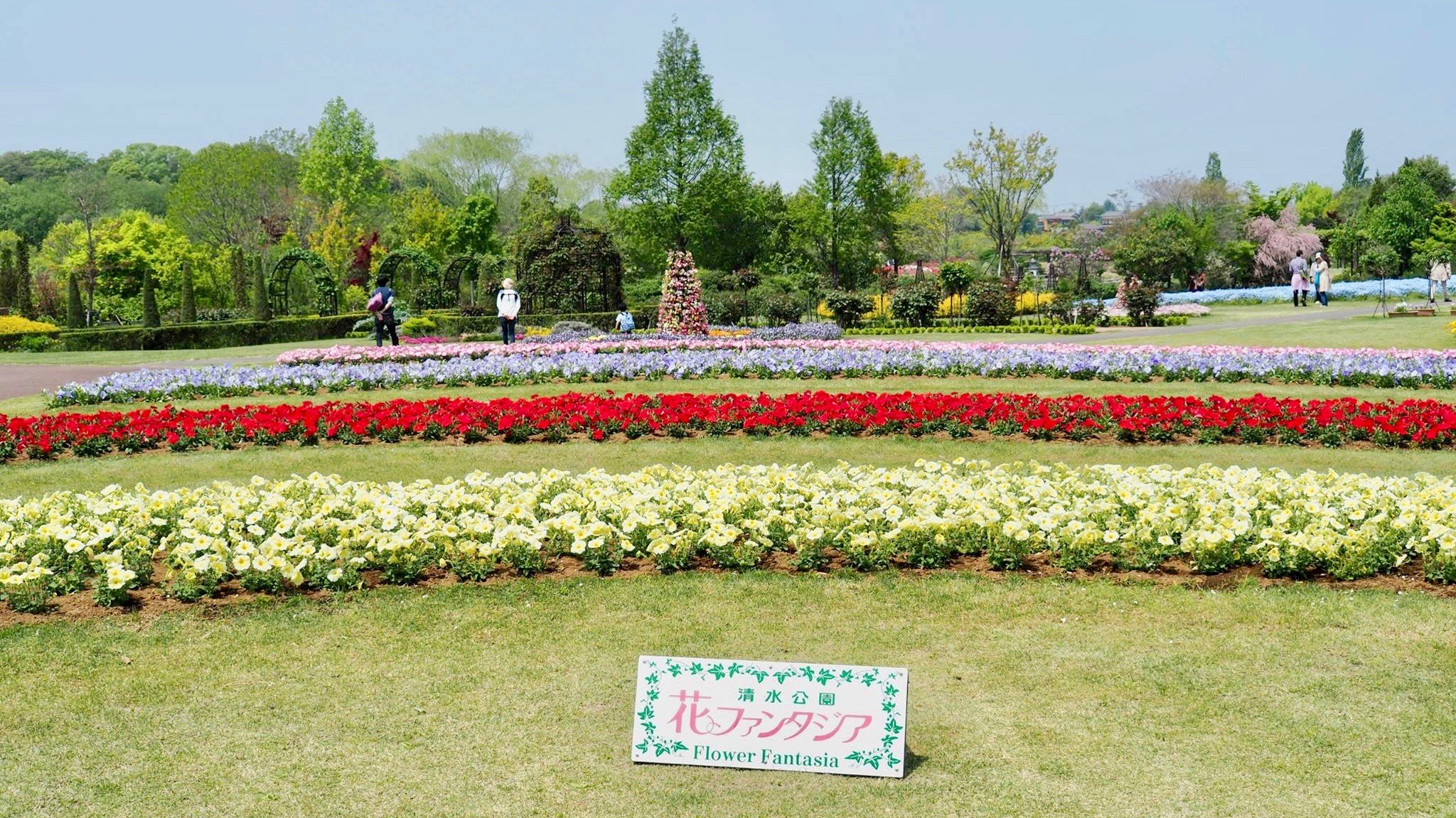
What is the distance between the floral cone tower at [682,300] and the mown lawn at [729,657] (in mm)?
18909

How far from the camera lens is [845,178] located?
160ft

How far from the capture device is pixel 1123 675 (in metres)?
5.25

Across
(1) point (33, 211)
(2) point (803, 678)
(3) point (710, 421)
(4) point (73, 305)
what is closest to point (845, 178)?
(4) point (73, 305)

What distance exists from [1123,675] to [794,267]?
1840 inches

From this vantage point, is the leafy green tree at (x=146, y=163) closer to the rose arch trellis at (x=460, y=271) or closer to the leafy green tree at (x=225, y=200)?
the leafy green tree at (x=225, y=200)

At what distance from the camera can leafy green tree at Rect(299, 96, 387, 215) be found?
61969 mm

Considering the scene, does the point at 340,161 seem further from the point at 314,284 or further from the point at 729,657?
the point at 729,657

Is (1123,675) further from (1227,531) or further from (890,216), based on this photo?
→ (890,216)

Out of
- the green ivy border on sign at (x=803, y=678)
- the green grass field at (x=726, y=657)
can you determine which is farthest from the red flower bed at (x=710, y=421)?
the green ivy border on sign at (x=803, y=678)

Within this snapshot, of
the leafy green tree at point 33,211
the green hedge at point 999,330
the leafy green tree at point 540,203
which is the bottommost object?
the green hedge at point 999,330

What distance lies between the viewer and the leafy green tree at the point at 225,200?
58.4m

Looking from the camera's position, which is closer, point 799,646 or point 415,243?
point 799,646

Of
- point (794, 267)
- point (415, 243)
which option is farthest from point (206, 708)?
point (415, 243)

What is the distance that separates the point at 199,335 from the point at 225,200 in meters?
31.7
